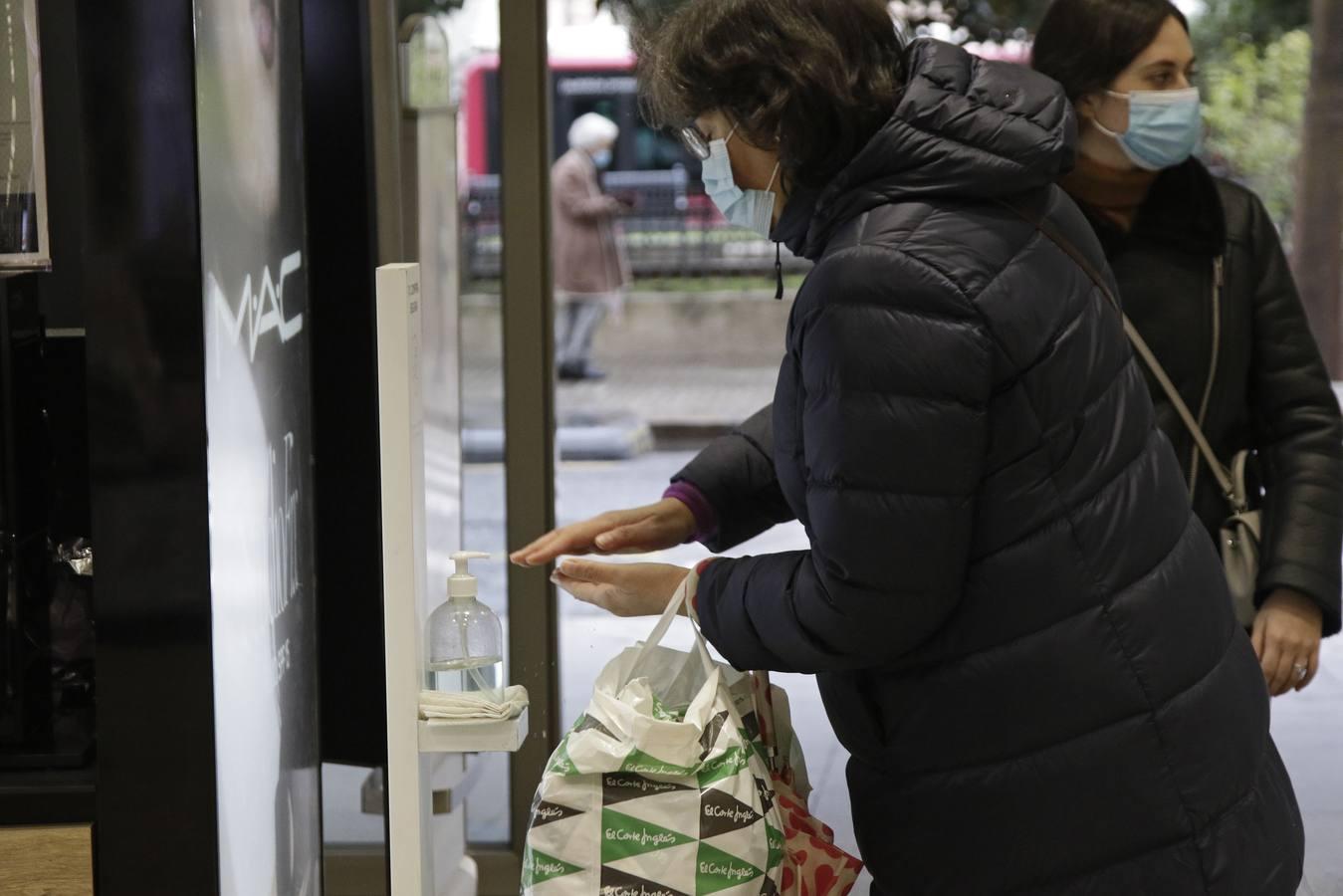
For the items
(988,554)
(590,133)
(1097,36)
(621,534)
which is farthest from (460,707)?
(590,133)

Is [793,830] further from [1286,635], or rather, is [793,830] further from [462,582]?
[1286,635]

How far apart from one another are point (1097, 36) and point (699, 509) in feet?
2.76

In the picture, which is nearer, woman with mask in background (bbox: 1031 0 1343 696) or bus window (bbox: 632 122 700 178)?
woman with mask in background (bbox: 1031 0 1343 696)

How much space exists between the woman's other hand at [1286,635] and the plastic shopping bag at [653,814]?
2.66 feet

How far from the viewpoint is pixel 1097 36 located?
2.18 meters

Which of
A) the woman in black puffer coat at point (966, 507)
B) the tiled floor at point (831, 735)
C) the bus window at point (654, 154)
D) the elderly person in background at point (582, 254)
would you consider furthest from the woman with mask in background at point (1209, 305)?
the bus window at point (654, 154)

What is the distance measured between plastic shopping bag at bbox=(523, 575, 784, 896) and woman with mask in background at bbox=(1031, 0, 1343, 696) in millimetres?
846

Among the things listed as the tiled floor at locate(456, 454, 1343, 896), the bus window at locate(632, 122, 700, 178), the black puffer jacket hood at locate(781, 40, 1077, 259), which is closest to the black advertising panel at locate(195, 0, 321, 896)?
the black puffer jacket hood at locate(781, 40, 1077, 259)

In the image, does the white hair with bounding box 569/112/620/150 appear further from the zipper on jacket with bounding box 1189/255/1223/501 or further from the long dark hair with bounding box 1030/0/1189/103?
the zipper on jacket with bounding box 1189/255/1223/501

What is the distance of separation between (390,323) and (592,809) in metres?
0.51

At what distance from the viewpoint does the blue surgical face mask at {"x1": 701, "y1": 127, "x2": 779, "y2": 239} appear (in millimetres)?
1643

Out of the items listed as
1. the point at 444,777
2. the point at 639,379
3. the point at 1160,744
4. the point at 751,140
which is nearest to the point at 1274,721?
the point at 444,777

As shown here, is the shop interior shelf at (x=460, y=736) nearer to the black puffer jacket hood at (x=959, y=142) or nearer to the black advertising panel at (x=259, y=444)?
the black advertising panel at (x=259, y=444)

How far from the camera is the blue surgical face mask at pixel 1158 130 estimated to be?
2.15 m
